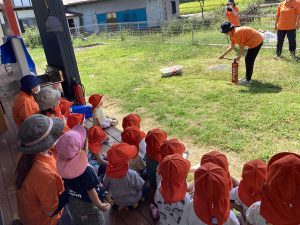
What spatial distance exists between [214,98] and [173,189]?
3693 mm

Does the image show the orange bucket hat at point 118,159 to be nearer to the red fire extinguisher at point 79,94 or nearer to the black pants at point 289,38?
the red fire extinguisher at point 79,94

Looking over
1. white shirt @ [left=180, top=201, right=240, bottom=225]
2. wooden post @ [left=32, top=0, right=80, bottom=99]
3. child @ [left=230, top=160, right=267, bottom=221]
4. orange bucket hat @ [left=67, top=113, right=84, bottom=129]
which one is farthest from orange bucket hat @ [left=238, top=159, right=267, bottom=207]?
wooden post @ [left=32, top=0, right=80, bottom=99]

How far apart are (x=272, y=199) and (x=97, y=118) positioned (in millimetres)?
3205

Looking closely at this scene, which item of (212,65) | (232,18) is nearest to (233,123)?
(212,65)

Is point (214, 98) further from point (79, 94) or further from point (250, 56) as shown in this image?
point (79, 94)

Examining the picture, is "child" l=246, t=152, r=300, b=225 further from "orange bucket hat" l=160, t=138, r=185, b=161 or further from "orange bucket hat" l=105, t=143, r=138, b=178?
"orange bucket hat" l=105, t=143, r=138, b=178

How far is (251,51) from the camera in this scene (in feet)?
20.1

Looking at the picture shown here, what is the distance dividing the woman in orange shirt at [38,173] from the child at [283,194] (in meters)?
1.37

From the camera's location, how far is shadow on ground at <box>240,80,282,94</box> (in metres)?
5.72

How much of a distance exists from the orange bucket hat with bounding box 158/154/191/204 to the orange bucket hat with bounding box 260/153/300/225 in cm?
58

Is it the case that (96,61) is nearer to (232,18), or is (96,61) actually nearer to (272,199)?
(232,18)

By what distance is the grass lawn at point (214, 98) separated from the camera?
4.21 m

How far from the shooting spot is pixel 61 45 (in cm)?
584

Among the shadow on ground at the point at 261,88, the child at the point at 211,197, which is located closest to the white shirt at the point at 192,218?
the child at the point at 211,197
